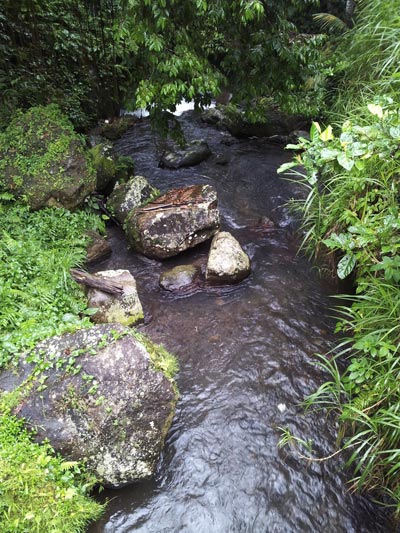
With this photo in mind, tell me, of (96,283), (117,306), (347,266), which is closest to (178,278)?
(117,306)

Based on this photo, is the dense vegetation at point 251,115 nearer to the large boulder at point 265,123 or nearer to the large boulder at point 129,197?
the large boulder at point 129,197

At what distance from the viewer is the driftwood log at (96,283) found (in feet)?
14.9

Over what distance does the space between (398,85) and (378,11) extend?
2.50m

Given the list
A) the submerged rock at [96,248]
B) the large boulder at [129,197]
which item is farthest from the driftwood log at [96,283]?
the large boulder at [129,197]

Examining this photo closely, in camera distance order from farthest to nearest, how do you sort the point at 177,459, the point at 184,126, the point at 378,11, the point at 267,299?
the point at 184,126 < the point at 378,11 < the point at 267,299 < the point at 177,459

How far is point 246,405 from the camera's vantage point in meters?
3.63

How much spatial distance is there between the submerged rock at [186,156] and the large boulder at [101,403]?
575 cm

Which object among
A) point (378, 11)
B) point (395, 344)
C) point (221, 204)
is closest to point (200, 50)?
point (221, 204)

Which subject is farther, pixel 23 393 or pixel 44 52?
pixel 44 52

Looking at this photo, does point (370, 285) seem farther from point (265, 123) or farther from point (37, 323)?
point (265, 123)

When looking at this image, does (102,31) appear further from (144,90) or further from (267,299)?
(267,299)

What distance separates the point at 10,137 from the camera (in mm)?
5676

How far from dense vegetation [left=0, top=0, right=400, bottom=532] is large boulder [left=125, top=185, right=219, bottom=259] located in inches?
32.2

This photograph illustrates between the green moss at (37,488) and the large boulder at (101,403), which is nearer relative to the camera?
the green moss at (37,488)
